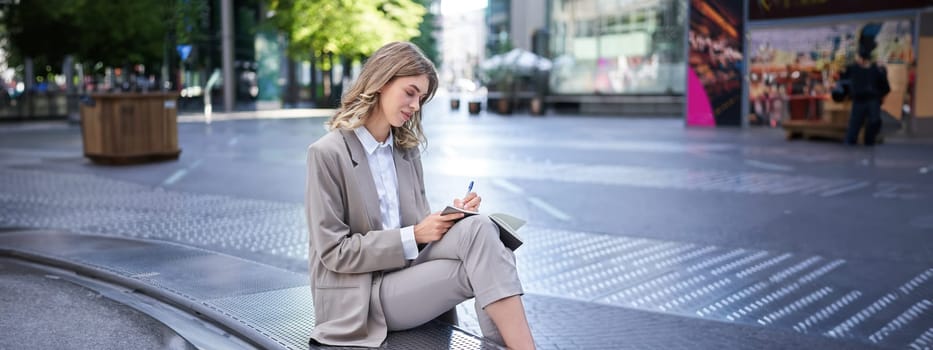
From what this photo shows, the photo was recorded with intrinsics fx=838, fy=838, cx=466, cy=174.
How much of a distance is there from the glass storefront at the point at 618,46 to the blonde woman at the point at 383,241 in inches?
1295

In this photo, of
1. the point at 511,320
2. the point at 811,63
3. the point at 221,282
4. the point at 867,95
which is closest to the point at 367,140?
the point at 511,320

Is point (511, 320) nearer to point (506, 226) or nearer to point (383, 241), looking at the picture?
point (506, 226)

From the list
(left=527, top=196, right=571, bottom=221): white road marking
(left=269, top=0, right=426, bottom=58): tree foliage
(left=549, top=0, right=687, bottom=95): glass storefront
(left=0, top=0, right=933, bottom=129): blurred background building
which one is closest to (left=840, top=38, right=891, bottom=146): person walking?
(left=0, top=0, right=933, bottom=129): blurred background building

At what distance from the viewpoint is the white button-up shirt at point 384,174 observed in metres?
3.18

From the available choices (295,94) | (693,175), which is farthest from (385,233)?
(295,94)

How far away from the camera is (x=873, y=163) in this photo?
1280cm

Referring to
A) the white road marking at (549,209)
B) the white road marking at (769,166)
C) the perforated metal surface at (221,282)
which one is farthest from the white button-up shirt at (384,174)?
the white road marking at (769,166)

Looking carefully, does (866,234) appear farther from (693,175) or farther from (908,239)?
(693,175)

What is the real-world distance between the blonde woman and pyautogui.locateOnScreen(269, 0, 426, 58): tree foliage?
106 ft

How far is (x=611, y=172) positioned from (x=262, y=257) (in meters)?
6.83

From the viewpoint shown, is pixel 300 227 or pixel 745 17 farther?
pixel 745 17

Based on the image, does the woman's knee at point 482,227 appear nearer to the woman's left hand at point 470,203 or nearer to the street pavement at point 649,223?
the woman's left hand at point 470,203

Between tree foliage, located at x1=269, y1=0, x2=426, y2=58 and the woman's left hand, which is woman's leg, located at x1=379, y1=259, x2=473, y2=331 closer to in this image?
the woman's left hand

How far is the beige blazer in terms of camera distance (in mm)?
2998
